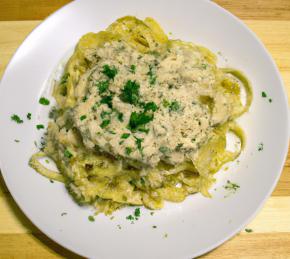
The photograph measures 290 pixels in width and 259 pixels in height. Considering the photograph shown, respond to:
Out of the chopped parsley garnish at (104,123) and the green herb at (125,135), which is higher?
the chopped parsley garnish at (104,123)

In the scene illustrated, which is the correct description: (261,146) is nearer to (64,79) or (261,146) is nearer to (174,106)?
(174,106)

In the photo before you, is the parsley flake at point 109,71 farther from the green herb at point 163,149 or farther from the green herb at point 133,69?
the green herb at point 163,149

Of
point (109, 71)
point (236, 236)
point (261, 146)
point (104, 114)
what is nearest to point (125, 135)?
point (104, 114)

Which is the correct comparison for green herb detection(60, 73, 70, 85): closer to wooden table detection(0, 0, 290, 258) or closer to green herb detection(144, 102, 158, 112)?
wooden table detection(0, 0, 290, 258)

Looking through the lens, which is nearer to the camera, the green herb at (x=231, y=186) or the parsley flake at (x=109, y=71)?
the parsley flake at (x=109, y=71)

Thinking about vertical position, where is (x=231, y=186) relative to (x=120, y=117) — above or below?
below

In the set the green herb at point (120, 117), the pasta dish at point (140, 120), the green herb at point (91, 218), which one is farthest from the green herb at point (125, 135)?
the green herb at point (91, 218)

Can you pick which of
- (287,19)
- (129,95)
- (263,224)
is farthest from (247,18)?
(263,224)
